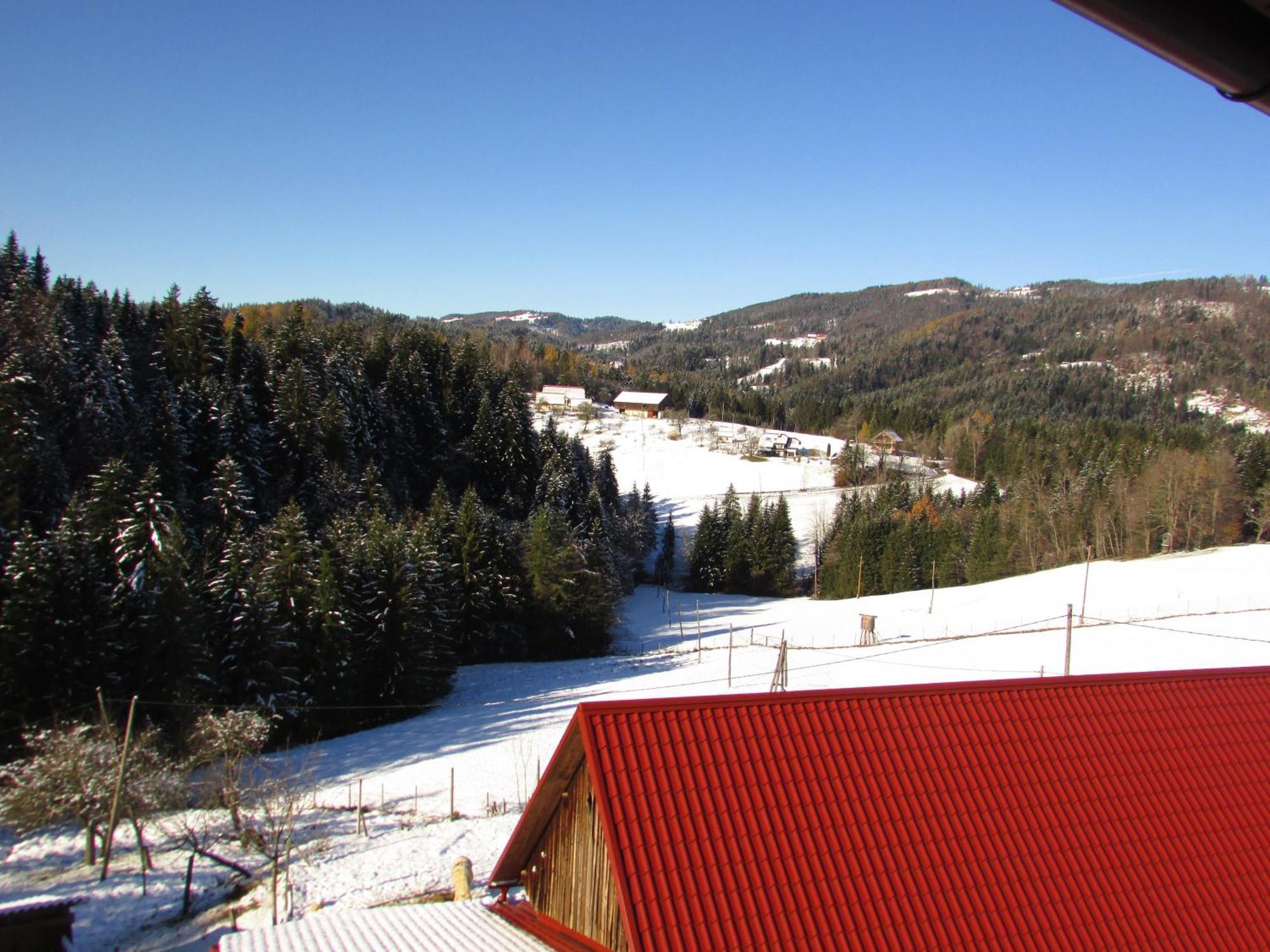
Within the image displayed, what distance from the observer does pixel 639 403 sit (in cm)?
15838

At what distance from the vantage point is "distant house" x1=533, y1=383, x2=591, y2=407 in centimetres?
15350

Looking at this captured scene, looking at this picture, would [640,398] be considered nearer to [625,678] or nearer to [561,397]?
[561,397]

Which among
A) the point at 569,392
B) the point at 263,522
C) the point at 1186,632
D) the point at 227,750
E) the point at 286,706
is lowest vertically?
the point at 286,706

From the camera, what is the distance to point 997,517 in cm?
8100

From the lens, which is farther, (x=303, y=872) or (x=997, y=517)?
Answer: (x=997, y=517)

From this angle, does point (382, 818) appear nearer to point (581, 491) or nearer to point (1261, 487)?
point (581, 491)

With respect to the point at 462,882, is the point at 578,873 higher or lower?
higher

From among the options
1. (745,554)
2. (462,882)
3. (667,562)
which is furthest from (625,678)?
(667,562)

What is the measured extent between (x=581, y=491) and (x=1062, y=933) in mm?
69000

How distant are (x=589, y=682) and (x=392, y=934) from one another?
115ft

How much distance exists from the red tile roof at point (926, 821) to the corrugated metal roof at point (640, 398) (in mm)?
Answer: 149702

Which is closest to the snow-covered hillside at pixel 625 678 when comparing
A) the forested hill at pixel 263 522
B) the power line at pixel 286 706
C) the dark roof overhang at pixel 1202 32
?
the power line at pixel 286 706

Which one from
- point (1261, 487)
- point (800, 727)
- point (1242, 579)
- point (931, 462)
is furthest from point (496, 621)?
point (931, 462)

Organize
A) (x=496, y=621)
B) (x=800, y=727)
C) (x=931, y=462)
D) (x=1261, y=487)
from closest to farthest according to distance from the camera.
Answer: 1. (x=800, y=727)
2. (x=496, y=621)
3. (x=1261, y=487)
4. (x=931, y=462)
